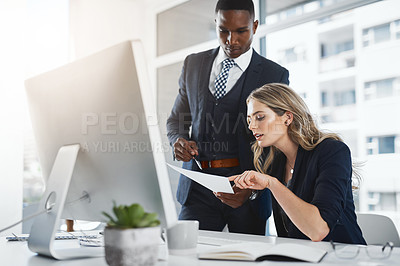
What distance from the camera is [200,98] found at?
2.61 m

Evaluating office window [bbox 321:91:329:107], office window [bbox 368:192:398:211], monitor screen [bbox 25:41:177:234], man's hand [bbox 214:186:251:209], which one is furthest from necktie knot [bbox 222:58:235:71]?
monitor screen [bbox 25:41:177:234]

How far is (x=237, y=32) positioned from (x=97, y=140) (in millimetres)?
1736

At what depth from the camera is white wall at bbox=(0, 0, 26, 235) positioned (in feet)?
9.91

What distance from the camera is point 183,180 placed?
2668 millimetres

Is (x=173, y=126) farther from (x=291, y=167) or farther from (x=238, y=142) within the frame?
(x=291, y=167)

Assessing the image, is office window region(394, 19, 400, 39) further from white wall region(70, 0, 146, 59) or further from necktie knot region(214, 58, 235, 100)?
white wall region(70, 0, 146, 59)

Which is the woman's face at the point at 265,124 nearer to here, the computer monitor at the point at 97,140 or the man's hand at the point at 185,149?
the man's hand at the point at 185,149

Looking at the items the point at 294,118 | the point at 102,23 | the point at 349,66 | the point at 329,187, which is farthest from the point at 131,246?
Answer: the point at 102,23

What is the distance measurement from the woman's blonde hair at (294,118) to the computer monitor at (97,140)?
3.84 feet

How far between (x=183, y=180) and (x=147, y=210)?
70.5 inches

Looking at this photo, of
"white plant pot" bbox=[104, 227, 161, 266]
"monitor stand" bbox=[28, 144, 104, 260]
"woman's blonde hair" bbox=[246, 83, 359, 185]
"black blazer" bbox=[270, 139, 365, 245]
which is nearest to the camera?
"white plant pot" bbox=[104, 227, 161, 266]

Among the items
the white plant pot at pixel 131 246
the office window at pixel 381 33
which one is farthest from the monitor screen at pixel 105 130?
the office window at pixel 381 33

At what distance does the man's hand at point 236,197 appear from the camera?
241cm

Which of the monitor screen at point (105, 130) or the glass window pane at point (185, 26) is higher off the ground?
the glass window pane at point (185, 26)
